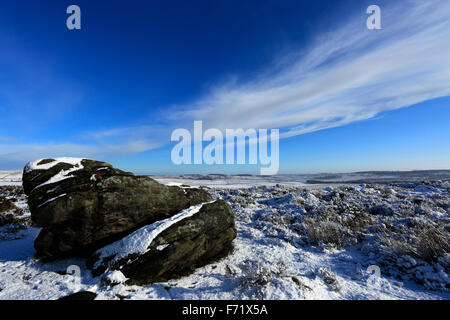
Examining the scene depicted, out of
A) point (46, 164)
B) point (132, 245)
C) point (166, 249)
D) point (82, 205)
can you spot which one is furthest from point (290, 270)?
point (46, 164)

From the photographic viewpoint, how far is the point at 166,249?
5.50m

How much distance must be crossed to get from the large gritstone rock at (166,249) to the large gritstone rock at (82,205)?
0.57 metres

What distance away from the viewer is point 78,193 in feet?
19.5

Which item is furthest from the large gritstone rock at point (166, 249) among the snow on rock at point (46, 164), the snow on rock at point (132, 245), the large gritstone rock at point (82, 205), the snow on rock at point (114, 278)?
the snow on rock at point (46, 164)

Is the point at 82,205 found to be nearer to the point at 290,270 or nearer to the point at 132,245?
the point at 132,245

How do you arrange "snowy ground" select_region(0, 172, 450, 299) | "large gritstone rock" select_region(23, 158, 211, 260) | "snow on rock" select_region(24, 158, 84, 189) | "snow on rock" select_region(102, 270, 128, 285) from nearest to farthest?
"snowy ground" select_region(0, 172, 450, 299) → "snow on rock" select_region(102, 270, 128, 285) → "large gritstone rock" select_region(23, 158, 211, 260) → "snow on rock" select_region(24, 158, 84, 189)

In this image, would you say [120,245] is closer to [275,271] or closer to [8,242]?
[275,271]

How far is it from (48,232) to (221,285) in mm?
5662

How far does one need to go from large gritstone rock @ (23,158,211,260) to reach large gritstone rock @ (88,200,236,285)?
22.4 inches

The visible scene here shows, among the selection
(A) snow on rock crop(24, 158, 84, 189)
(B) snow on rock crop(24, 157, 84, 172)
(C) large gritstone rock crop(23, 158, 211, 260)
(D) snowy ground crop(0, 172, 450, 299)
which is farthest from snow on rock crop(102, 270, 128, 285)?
(B) snow on rock crop(24, 157, 84, 172)

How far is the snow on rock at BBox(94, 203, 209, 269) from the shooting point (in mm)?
5375

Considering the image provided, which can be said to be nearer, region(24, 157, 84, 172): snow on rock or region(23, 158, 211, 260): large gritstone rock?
region(23, 158, 211, 260): large gritstone rock

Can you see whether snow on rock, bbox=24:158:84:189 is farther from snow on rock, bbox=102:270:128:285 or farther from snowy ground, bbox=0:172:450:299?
snow on rock, bbox=102:270:128:285
